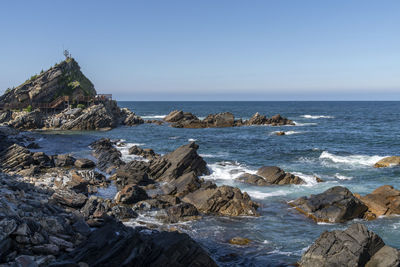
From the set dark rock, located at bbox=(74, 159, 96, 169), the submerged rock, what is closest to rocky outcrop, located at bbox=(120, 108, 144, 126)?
dark rock, located at bbox=(74, 159, 96, 169)

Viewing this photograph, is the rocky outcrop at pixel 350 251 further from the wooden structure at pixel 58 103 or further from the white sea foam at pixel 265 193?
the wooden structure at pixel 58 103

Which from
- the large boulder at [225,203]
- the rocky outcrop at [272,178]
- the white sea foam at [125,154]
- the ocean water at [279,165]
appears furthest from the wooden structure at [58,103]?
the large boulder at [225,203]

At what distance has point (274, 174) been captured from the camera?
30.4 m

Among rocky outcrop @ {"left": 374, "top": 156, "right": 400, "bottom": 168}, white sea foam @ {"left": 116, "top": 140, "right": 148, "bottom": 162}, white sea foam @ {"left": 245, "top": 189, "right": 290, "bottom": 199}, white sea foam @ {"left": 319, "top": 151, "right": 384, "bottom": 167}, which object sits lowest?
white sea foam @ {"left": 245, "top": 189, "right": 290, "bottom": 199}

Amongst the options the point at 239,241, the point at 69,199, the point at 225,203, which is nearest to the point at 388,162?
the point at 225,203

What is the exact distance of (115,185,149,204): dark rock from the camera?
78.0 feet

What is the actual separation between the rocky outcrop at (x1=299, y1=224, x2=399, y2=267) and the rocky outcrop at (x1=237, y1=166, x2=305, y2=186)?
1488 cm

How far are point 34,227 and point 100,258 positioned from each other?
3.41 metres

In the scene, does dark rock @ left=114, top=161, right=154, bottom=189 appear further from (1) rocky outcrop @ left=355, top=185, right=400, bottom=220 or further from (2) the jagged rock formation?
(2) the jagged rock formation

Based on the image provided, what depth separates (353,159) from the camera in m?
40.0

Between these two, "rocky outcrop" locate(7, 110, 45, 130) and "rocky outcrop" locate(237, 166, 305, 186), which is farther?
"rocky outcrop" locate(7, 110, 45, 130)

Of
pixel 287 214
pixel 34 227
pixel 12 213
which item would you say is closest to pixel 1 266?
pixel 34 227

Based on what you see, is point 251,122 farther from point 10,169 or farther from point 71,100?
point 10,169

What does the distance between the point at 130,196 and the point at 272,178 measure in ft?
43.5
